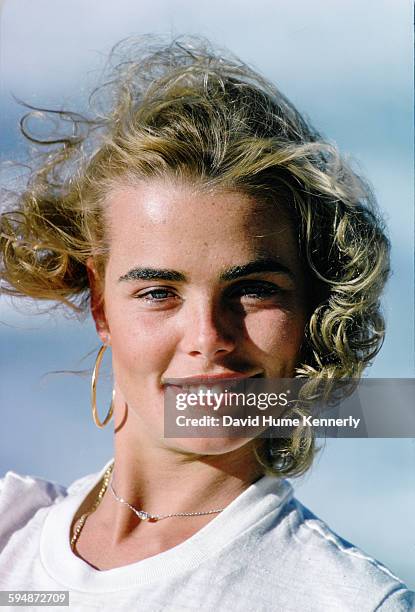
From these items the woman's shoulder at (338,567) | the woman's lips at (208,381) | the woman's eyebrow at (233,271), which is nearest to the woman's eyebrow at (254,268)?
the woman's eyebrow at (233,271)

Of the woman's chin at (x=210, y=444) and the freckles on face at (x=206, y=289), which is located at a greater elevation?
the freckles on face at (x=206, y=289)

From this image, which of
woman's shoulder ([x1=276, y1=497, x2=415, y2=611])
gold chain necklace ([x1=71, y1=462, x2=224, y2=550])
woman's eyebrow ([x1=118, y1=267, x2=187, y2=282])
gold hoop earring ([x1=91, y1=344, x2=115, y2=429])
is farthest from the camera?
gold hoop earring ([x1=91, y1=344, x2=115, y2=429])

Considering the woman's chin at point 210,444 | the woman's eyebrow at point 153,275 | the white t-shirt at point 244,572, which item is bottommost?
the white t-shirt at point 244,572

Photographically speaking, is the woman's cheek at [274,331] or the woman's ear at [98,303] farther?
the woman's ear at [98,303]

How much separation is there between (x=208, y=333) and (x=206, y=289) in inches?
2.8

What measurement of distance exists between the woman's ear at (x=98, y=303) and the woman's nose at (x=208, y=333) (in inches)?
10.5

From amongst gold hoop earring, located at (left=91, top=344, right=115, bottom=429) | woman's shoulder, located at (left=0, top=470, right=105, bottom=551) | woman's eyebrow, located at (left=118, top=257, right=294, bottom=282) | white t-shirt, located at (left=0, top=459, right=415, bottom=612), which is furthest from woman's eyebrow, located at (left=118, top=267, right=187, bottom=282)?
woman's shoulder, located at (left=0, top=470, right=105, bottom=551)

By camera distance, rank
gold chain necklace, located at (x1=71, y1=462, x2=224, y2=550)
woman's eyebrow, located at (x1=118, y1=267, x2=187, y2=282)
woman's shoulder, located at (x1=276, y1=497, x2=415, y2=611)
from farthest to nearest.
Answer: gold chain necklace, located at (x1=71, y1=462, x2=224, y2=550) → woman's eyebrow, located at (x1=118, y1=267, x2=187, y2=282) → woman's shoulder, located at (x1=276, y1=497, x2=415, y2=611)

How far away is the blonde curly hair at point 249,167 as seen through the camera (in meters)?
1.42

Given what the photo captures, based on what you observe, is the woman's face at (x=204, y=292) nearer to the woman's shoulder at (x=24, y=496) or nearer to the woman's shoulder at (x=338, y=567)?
the woman's shoulder at (x=338, y=567)

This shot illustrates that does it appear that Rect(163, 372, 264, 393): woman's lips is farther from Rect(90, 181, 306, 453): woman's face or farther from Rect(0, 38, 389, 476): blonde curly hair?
Rect(0, 38, 389, 476): blonde curly hair

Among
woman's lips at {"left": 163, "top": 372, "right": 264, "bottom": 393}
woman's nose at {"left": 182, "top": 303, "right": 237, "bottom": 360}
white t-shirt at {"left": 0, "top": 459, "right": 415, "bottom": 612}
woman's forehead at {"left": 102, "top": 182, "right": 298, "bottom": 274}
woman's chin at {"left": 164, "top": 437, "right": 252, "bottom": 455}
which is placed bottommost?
white t-shirt at {"left": 0, "top": 459, "right": 415, "bottom": 612}

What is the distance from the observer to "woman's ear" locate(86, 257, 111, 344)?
158 centimetres

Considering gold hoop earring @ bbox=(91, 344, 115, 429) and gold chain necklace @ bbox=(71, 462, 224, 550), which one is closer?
gold chain necklace @ bbox=(71, 462, 224, 550)
